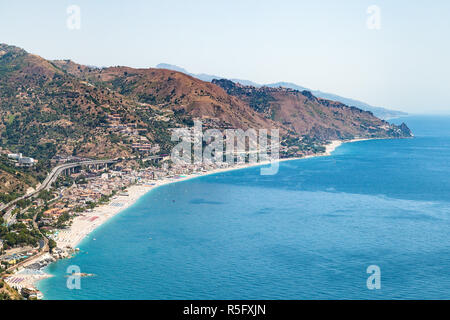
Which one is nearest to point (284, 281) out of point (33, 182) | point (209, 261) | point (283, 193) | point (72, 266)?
point (209, 261)

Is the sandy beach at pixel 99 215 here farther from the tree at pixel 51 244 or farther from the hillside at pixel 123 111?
the hillside at pixel 123 111

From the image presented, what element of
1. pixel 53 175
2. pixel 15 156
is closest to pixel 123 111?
pixel 15 156

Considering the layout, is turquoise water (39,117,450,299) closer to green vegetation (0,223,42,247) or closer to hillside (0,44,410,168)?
green vegetation (0,223,42,247)

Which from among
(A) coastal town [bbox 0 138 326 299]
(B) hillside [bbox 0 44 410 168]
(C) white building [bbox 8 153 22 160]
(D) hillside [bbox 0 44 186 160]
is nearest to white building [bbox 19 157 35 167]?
(A) coastal town [bbox 0 138 326 299]

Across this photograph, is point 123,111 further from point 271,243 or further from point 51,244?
point 271,243

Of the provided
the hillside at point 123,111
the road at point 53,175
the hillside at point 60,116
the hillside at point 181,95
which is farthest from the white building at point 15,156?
the hillside at point 181,95
